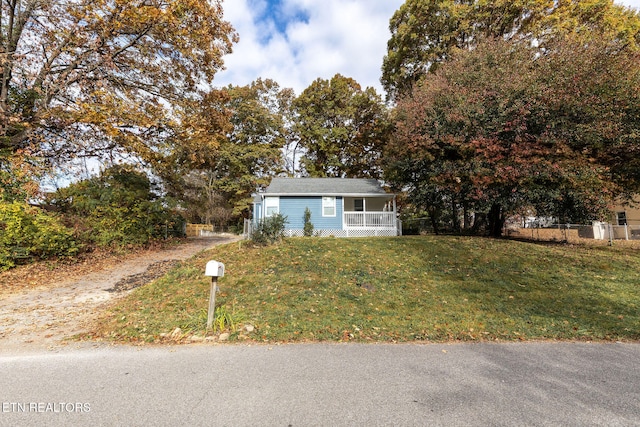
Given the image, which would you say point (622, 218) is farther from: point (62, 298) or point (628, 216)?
point (62, 298)

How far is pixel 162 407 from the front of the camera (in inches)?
106

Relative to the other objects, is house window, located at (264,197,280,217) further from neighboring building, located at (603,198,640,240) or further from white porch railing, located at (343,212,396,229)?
neighboring building, located at (603,198,640,240)

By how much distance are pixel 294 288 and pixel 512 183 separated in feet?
34.2

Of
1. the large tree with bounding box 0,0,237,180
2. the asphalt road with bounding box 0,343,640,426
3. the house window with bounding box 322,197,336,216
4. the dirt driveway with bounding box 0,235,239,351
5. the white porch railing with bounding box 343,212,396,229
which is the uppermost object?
the large tree with bounding box 0,0,237,180

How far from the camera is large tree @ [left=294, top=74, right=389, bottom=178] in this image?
93.7 feet

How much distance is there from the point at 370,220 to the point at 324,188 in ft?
11.2

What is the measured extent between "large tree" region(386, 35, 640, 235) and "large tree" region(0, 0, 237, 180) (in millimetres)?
10265

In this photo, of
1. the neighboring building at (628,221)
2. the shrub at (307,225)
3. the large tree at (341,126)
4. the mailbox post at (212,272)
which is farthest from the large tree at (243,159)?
the neighboring building at (628,221)

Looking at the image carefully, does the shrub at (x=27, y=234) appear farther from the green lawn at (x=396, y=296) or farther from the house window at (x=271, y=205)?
the house window at (x=271, y=205)

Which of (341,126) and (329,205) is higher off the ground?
(341,126)

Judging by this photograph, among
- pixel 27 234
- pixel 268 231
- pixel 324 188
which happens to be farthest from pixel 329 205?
pixel 27 234

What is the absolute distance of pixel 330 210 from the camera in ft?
56.9

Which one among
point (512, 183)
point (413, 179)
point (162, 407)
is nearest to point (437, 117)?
point (413, 179)

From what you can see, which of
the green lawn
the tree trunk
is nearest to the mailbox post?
the green lawn
